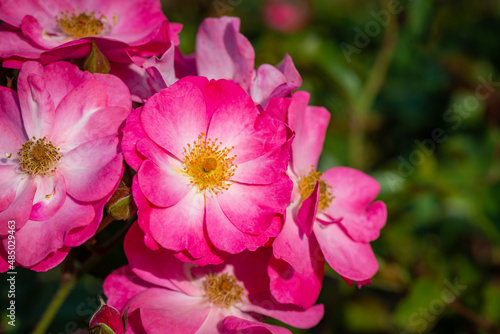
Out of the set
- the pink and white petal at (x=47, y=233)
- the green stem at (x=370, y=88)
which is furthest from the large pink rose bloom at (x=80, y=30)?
the green stem at (x=370, y=88)

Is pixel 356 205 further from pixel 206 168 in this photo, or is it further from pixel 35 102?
pixel 35 102

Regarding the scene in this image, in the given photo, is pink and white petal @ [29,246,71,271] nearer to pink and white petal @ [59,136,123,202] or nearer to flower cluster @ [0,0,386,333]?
flower cluster @ [0,0,386,333]

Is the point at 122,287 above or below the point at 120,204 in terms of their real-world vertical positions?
below

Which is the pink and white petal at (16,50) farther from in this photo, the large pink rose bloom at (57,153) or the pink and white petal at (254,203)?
the pink and white petal at (254,203)

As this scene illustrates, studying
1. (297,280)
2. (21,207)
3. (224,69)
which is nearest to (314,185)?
(297,280)

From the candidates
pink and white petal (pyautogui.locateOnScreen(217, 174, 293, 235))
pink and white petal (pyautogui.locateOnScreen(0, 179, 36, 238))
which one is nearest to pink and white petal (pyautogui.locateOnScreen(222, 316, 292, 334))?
pink and white petal (pyautogui.locateOnScreen(217, 174, 293, 235))

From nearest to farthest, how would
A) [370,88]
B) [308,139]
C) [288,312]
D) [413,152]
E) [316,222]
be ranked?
[288,312] < [316,222] < [308,139] < [413,152] < [370,88]
